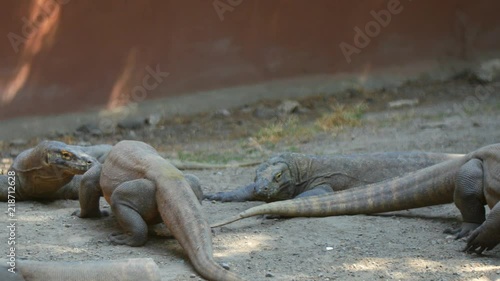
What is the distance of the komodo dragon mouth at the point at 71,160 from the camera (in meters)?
6.30

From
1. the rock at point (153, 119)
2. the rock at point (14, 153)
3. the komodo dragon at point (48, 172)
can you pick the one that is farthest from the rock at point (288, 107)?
the komodo dragon at point (48, 172)

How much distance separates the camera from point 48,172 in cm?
656

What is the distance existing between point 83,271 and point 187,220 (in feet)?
3.61

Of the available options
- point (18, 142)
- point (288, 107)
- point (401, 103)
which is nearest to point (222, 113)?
point (288, 107)

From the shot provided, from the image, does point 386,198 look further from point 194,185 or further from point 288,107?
point 288,107

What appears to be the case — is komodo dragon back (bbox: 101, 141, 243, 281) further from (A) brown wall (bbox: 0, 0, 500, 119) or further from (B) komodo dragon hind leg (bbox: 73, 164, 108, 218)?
(A) brown wall (bbox: 0, 0, 500, 119)

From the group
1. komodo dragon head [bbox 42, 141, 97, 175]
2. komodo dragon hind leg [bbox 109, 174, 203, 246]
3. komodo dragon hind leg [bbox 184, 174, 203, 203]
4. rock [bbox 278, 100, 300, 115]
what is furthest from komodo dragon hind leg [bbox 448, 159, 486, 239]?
rock [bbox 278, 100, 300, 115]

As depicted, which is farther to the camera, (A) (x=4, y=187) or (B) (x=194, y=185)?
(A) (x=4, y=187)

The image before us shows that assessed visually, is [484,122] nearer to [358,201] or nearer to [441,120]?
[441,120]

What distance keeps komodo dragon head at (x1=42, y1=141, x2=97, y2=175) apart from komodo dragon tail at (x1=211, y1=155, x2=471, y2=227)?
52.2 inches

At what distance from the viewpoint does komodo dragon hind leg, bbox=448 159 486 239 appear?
19.7 feet

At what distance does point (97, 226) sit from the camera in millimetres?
6078

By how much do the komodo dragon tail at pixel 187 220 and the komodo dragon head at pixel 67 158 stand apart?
843mm

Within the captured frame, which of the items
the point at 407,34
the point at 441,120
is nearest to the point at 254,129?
the point at 441,120
